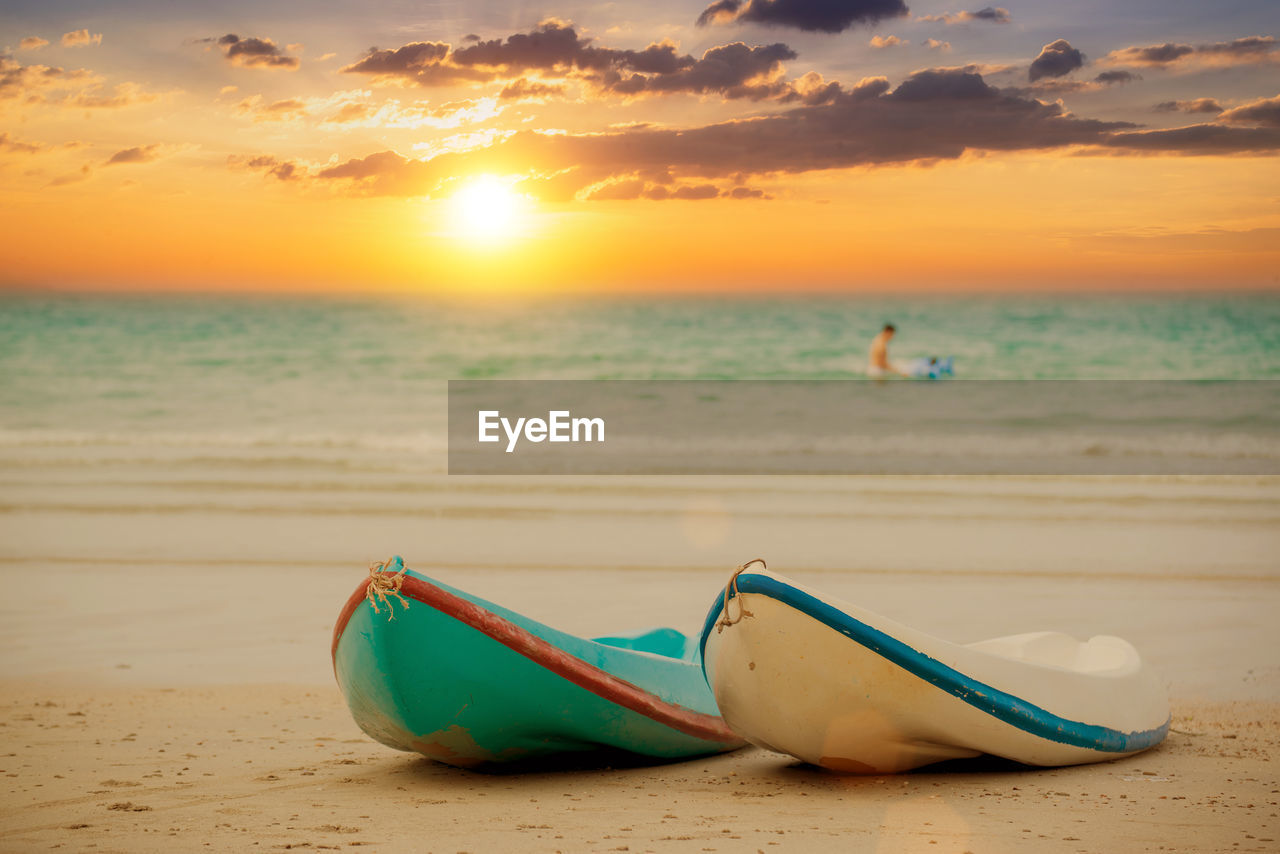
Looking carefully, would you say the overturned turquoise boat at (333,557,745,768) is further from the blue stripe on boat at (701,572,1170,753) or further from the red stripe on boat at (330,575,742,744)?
the blue stripe on boat at (701,572,1170,753)

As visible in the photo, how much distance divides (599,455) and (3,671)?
34.1 feet

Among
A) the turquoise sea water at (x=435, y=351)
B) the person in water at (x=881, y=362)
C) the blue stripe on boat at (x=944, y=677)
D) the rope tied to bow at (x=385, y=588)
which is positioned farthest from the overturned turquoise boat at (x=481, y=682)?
the person in water at (x=881, y=362)

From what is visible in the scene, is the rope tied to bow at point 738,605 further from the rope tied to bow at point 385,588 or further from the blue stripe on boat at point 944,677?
the rope tied to bow at point 385,588

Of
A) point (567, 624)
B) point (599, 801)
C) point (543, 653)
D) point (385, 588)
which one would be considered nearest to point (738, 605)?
point (543, 653)

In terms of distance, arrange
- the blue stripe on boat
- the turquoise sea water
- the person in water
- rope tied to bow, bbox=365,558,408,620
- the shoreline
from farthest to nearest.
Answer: the person in water → the turquoise sea water → rope tied to bow, bbox=365,558,408,620 → the blue stripe on boat → the shoreline

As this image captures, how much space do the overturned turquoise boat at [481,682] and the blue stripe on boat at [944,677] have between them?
0.38 metres

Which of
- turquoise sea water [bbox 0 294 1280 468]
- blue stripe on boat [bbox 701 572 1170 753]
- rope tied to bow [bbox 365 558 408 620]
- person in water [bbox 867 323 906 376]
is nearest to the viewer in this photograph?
blue stripe on boat [bbox 701 572 1170 753]

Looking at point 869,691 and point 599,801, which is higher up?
point 869,691

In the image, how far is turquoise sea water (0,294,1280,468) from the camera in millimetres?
21609

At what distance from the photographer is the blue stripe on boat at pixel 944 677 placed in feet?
10.7

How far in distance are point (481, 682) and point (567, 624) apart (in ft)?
11.0

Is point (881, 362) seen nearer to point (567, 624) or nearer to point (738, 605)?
point (567, 624)

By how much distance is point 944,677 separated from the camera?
3.39 m

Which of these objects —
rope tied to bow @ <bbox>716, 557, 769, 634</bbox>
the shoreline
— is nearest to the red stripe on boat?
the shoreline
